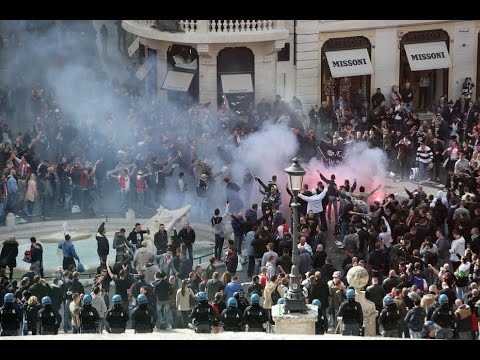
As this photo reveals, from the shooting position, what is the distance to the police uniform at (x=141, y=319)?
23.5m

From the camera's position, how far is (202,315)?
2353cm

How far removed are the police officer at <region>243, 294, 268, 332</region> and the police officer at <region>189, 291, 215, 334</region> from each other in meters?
0.63

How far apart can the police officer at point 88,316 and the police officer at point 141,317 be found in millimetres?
694

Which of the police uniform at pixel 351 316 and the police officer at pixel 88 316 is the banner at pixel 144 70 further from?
the police uniform at pixel 351 316

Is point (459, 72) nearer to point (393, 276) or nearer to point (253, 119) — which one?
point (253, 119)

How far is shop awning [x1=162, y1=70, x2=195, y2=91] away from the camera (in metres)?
39.6

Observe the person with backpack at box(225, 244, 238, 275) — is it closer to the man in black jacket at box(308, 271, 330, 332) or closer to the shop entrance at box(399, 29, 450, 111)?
the man in black jacket at box(308, 271, 330, 332)

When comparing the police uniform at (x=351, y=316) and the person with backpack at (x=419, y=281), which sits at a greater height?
the person with backpack at (x=419, y=281)

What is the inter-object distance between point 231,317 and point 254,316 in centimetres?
40

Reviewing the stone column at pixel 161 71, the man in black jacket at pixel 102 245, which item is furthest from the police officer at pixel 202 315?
the stone column at pixel 161 71
